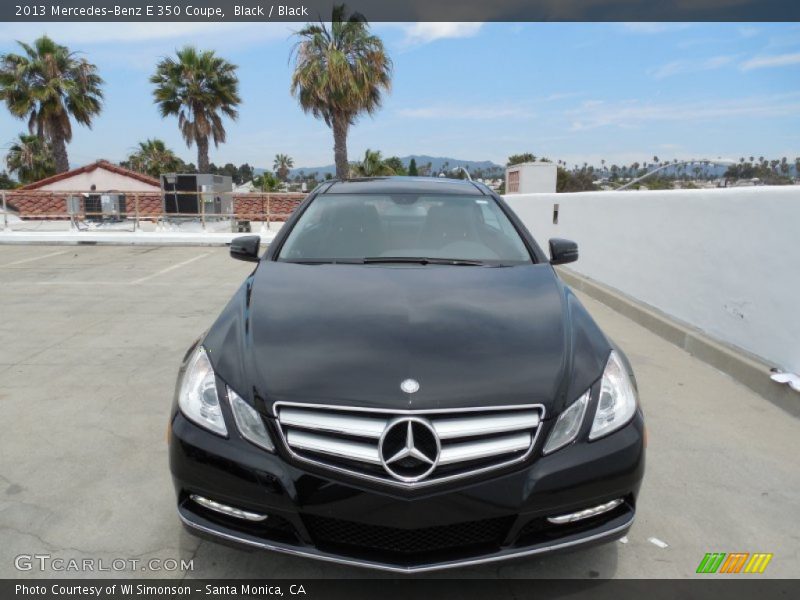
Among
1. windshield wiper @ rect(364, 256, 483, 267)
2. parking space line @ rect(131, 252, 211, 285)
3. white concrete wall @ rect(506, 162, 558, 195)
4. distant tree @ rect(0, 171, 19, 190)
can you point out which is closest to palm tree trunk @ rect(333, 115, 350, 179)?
white concrete wall @ rect(506, 162, 558, 195)

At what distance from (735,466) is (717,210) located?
271 centimetres

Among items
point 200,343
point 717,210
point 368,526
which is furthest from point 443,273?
point 717,210

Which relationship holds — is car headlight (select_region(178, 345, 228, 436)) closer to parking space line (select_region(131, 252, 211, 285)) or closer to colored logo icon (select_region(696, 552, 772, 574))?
colored logo icon (select_region(696, 552, 772, 574))

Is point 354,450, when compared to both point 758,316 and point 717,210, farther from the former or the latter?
point 717,210

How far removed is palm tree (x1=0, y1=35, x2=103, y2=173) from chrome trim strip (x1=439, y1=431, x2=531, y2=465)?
33036 millimetres

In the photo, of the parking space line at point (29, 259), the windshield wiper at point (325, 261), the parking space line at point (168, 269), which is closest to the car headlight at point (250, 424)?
the windshield wiper at point (325, 261)

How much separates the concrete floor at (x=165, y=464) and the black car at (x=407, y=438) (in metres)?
0.20

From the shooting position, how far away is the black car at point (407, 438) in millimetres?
1938

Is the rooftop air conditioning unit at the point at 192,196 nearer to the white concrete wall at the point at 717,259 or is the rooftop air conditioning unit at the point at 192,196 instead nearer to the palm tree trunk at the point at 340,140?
the palm tree trunk at the point at 340,140

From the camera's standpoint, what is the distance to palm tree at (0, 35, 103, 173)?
28.3 meters

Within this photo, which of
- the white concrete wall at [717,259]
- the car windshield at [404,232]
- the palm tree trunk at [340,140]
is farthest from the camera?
the palm tree trunk at [340,140]

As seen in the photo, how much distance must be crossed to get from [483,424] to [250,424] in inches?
30.9

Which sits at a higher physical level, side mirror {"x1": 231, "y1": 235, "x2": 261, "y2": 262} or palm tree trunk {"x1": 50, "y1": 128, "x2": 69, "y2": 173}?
palm tree trunk {"x1": 50, "y1": 128, "x2": 69, "y2": 173}

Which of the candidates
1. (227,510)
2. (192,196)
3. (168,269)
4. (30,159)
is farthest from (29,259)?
(30,159)
